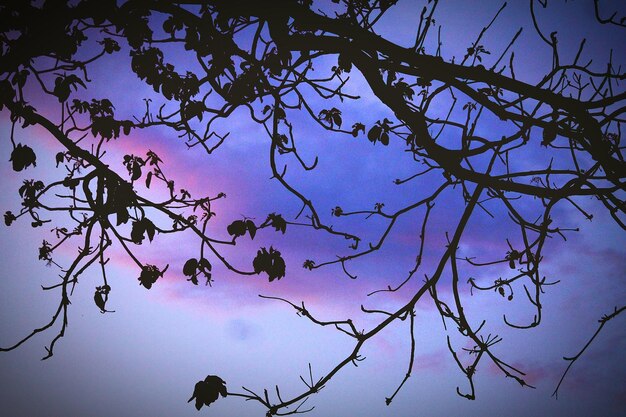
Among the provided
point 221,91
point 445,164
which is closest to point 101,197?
point 221,91

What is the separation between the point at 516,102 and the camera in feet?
8.83

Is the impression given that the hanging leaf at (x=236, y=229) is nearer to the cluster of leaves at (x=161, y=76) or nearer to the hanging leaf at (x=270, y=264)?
the hanging leaf at (x=270, y=264)

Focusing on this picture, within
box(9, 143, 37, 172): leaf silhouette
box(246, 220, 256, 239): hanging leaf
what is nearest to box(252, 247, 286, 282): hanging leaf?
box(246, 220, 256, 239): hanging leaf

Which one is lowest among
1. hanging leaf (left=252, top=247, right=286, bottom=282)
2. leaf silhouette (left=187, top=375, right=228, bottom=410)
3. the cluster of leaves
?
leaf silhouette (left=187, top=375, right=228, bottom=410)

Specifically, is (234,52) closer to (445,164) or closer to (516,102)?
(445,164)

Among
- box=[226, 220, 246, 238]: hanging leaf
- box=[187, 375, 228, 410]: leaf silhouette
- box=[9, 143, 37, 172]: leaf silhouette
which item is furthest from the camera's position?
box=[226, 220, 246, 238]: hanging leaf

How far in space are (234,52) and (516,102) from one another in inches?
91.6

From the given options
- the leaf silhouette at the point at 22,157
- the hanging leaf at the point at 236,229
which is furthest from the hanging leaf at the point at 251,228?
the leaf silhouette at the point at 22,157

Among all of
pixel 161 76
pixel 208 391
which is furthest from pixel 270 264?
pixel 161 76

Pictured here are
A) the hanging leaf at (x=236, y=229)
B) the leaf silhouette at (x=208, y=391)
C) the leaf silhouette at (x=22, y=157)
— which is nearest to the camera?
the leaf silhouette at (x=208, y=391)

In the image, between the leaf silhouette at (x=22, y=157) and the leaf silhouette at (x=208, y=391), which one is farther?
the leaf silhouette at (x=22, y=157)

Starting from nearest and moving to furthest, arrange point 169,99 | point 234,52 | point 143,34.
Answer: point 143,34 → point 234,52 → point 169,99

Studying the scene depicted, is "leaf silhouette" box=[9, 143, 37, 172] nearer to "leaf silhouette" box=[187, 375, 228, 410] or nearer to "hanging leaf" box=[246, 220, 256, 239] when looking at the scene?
"hanging leaf" box=[246, 220, 256, 239]

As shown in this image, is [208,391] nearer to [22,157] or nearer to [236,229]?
[236,229]
